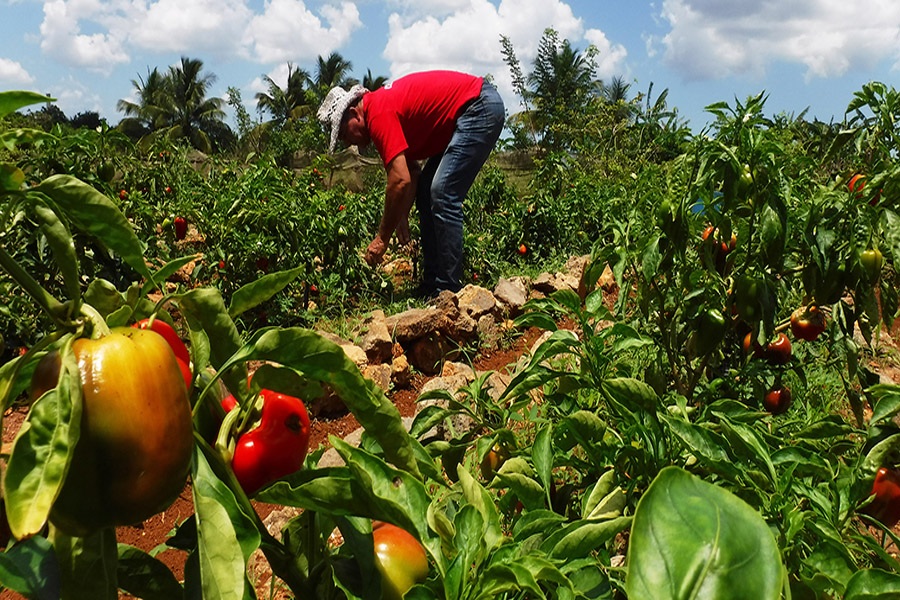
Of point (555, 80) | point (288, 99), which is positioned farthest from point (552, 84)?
point (288, 99)

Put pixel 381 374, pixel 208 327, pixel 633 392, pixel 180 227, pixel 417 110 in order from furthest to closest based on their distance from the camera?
pixel 180 227, pixel 417 110, pixel 381 374, pixel 633 392, pixel 208 327

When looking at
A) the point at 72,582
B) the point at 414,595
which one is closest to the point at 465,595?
the point at 414,595

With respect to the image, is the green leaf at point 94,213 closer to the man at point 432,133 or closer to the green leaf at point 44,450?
the green leaf at point 44,450

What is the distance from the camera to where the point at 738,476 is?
2.91ft

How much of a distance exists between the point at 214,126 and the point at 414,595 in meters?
41.4

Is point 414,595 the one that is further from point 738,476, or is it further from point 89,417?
point 738,476

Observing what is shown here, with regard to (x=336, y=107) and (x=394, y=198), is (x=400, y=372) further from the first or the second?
(x=336, y=107)

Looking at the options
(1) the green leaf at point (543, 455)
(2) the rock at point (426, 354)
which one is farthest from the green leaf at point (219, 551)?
(2) the rock at point (426, 354)

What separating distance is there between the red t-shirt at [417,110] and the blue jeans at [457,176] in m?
0.08

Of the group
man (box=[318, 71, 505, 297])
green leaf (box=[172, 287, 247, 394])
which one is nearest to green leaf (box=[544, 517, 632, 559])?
green leaf (box=[172, 287, 247, 394])

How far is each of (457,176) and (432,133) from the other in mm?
343

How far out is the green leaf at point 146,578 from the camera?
64cm

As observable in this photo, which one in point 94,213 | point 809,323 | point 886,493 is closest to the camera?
point 94,213

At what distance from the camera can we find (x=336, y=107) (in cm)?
436
